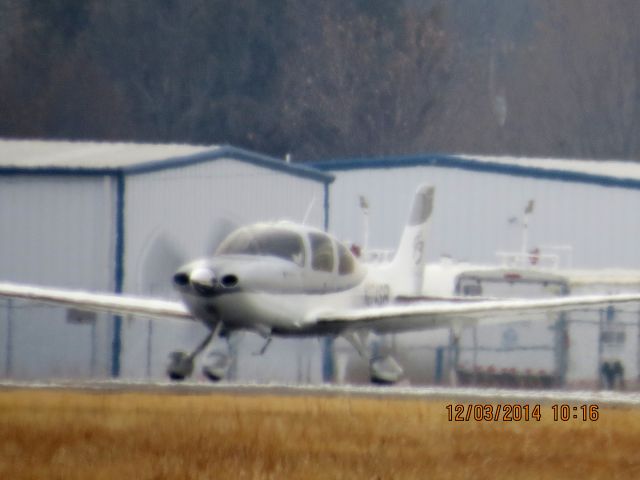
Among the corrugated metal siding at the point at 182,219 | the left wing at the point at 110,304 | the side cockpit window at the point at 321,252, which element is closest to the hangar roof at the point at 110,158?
the corrugated metal siding at the point at 182,219

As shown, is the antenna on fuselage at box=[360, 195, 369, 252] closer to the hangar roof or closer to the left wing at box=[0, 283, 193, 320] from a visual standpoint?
the hangar roof

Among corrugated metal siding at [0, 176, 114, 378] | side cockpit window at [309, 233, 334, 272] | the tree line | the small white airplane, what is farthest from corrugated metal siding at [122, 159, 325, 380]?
the tree line

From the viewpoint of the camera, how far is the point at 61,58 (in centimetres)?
8688

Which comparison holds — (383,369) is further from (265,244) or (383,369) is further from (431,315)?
(265,244)

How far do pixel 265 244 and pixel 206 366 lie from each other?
2.00 metres

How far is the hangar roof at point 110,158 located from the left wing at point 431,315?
26.8 ft

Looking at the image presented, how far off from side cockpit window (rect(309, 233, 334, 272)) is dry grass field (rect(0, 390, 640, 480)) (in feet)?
30.2

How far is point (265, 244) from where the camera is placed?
31641mm

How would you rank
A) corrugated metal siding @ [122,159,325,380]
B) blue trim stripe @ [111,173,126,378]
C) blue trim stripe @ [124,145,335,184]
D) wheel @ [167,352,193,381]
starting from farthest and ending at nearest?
1. blue trim stripe @ [124,145,335,184]
2. corrugated metal siding @ [122,159,325,380]
3. blue trim stripe @ [111,173,126,378]
4. wheel @ [167,352,193,381]

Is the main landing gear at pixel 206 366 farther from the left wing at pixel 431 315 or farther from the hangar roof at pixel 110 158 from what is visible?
the hangar roof at pixel 110 158

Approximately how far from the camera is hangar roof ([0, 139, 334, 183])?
4025cm

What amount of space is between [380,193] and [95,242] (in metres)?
9.44

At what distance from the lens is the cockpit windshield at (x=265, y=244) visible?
31453 millimetres

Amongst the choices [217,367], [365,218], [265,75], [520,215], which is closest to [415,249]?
[217,367]
